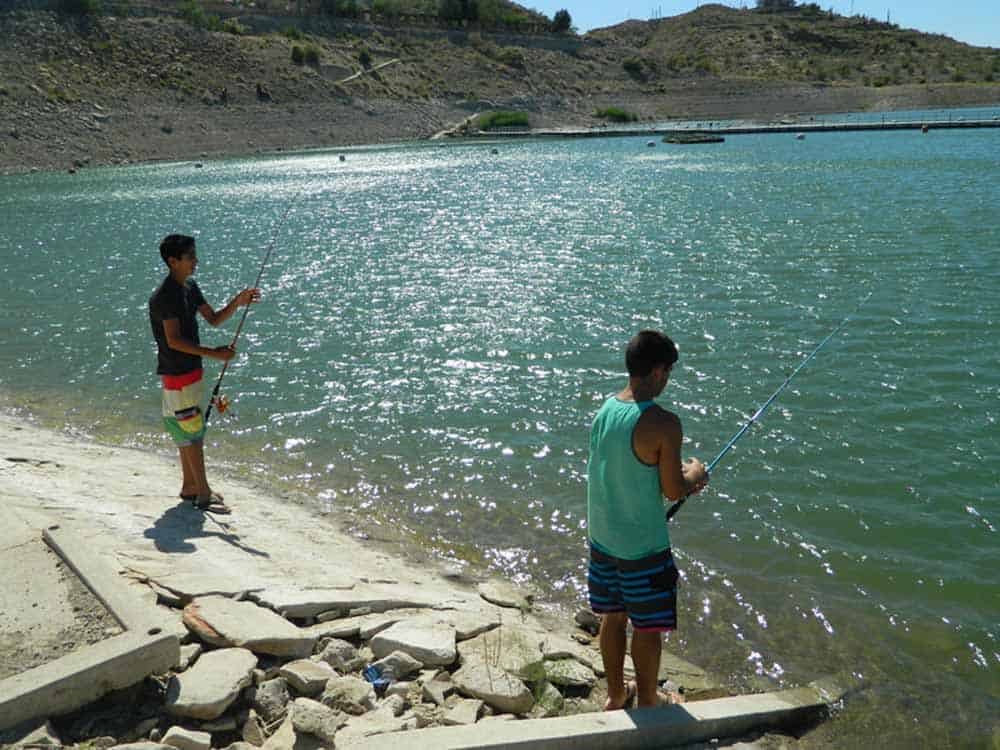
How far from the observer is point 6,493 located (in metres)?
7.71

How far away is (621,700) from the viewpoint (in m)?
5.21

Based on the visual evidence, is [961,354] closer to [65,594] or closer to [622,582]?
[622,582]

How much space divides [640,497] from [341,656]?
2.21 meters

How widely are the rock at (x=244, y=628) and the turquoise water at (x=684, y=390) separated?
2.69 metres

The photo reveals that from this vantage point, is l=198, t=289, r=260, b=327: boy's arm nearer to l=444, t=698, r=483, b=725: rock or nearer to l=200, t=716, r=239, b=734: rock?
l=200, t=716, r=239, b=734: rock

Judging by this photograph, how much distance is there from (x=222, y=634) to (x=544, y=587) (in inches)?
122

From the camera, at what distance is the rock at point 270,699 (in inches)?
186

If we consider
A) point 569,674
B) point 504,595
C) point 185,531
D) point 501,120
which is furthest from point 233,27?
point 569,674

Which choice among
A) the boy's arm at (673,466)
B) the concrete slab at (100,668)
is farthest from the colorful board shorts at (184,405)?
the boy's arm at (673,466)

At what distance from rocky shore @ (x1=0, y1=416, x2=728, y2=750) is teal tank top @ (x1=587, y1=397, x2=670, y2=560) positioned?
126 centimetres

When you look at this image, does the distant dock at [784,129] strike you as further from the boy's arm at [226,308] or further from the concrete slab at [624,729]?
the concrete slab at [624,729]

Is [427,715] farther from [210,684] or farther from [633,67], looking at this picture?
[633,67]

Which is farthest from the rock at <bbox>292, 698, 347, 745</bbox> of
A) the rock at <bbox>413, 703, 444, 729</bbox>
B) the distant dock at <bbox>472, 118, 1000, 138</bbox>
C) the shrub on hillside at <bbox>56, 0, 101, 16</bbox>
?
the shrub on hillside at <bbox>56, 0, 101, 16</bbox>

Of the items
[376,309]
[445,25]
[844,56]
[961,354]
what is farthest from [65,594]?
[844,56]
